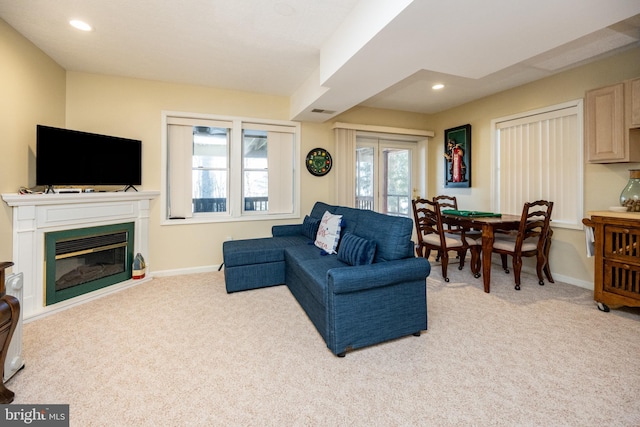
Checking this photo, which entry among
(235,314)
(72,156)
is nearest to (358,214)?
(235,314)

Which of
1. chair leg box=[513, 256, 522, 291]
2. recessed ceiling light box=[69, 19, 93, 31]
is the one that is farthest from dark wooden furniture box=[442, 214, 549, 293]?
recessed ceiling light box=[69, 19, 93, 31]

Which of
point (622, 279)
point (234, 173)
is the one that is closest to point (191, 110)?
point (234, 173)

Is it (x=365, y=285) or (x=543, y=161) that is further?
(x=543, y=161)

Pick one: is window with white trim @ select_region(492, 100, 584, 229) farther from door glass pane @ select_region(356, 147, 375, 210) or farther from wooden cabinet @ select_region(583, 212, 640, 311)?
door glass pane @ select_region(356, 147, 375, 210)

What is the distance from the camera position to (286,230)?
401 centimetres

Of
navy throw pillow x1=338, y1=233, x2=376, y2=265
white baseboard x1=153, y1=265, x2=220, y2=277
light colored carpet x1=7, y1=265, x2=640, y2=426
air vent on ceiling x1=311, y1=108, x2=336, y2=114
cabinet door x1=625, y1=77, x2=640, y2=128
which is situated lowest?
light colored carpet x1=7, y1=265, x2=640, y2=426

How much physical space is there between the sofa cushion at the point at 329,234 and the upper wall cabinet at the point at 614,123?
2.79 m

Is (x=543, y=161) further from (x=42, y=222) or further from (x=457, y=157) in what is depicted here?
(x=42, y=222)

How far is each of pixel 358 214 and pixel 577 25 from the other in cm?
212

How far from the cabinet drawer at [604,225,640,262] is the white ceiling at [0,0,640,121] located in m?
1.70

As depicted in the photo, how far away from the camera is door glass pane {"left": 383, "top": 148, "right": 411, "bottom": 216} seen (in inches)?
207

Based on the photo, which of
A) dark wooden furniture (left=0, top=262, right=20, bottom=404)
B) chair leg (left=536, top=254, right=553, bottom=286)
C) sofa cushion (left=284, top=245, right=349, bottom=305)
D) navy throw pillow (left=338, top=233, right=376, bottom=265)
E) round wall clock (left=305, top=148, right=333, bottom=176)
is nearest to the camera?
dark wooden furniture (left=0, top=262, right=20, bottom=404)

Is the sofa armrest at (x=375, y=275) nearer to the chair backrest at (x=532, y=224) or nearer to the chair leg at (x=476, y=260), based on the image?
the chair backrest at (x=532, y=224)

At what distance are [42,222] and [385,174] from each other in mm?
4685
